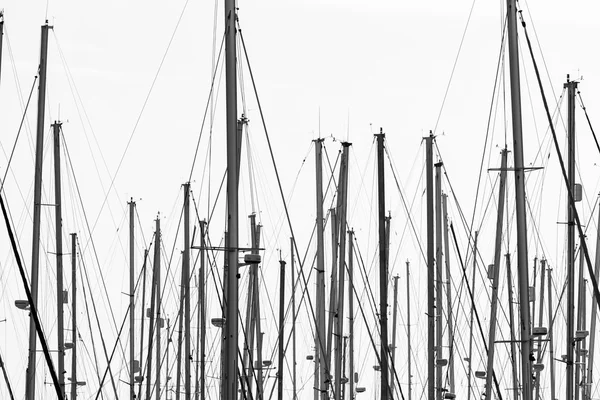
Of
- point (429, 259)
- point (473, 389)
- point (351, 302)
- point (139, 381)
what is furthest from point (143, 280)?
point (429, 259)

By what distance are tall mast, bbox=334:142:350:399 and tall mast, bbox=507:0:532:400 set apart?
9.53 m

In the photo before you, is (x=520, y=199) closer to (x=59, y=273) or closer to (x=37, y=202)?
(x=37, y=202)

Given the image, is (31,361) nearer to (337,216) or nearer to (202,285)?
(202,285)

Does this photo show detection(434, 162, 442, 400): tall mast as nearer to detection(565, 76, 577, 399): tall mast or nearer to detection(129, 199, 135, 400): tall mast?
detection(565, 76, 577, 399): tall mast

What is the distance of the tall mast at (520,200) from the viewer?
2858 centimetres

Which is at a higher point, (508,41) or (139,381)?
(508,41)

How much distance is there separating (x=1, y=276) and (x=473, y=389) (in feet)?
53.5

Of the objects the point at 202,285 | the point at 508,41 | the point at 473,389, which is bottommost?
the point at 473,389

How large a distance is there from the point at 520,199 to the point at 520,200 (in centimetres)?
3

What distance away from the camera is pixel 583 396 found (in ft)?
136

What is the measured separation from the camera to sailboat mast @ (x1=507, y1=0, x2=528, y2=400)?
2858cm

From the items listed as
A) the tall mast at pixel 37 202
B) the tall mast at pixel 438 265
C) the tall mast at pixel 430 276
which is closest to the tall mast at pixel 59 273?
the tall mast at pixel 37 202

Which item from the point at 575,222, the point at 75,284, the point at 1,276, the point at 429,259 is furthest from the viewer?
the point at 75,284

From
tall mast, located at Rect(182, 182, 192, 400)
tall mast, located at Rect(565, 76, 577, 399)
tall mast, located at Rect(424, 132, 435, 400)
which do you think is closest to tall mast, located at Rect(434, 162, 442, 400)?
tall mast, located at Rect(424, 132, 435, 400)
